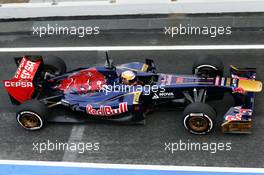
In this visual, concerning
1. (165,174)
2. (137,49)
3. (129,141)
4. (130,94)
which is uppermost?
(137,49)

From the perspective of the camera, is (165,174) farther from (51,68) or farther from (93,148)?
Answer: (51,68)

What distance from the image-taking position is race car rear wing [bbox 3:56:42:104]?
388 inches

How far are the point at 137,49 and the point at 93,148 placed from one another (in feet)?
11.4

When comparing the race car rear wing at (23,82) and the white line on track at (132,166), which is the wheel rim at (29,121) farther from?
the white line on track at (132,166)

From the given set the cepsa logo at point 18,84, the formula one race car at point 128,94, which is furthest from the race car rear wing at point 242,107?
the cepsa logo at point 18,84

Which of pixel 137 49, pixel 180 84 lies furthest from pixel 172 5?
pixel 180 84

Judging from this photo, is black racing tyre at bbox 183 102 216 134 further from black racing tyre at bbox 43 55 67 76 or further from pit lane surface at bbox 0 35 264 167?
black racing tyre at bbox 43 55 67 76

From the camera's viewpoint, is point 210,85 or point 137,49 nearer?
point 210,85

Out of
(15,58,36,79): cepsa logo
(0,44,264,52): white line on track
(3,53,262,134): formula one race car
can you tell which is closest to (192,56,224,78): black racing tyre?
(3,53,262,134): formula one race car

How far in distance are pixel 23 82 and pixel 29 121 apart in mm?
771

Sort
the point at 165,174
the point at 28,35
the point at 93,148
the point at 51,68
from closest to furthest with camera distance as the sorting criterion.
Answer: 1. the point at 165,174
2. the point at 93,148
3. the point at 51,68
4. the point at 28,35

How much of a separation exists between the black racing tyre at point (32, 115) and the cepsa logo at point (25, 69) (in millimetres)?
632

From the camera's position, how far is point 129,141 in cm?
950

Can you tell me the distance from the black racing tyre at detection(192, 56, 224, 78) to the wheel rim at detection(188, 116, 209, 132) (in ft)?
4.32
